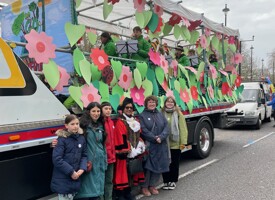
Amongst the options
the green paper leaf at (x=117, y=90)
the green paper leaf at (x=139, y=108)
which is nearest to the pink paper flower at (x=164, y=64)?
the green paper leaf at (x=139, y=108)

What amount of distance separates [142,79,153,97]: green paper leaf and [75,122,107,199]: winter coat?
1.48m

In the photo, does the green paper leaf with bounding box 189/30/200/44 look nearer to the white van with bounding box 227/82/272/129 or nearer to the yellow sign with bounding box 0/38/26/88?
the yellow sign with bounding box 0/38/26/88

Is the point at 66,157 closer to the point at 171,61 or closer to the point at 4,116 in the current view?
the point at 4,116

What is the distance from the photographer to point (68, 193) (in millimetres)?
3576

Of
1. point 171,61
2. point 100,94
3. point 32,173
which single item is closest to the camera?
point 32,173

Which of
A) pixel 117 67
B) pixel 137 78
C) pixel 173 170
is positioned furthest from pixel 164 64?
pixel 173 170

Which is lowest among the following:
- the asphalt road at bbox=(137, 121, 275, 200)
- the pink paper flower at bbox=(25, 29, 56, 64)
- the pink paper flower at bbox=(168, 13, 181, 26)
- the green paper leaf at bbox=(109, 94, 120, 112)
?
the asphalt road at bbox=(137, 121, 275, 200)

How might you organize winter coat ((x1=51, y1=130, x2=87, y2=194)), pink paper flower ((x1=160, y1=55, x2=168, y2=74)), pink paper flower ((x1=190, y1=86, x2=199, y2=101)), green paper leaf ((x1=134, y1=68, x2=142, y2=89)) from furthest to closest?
pink paper flower ((x1=190, y1=86, x2=199, y2=101)) < pink paper flower ((x1=160, y1=55, x2=168, y2=74)) < green paper leaf ((x1=134, y1=68, x2=142, y2=89)) < winter coat ((x1=51, y1=130, x2=87, y2=194))

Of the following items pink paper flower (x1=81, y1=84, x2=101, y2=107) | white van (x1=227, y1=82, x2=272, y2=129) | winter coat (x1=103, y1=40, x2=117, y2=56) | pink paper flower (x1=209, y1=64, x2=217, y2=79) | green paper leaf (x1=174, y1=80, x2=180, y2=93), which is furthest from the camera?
white van (x1=227, y1=82, x2=272, y2=129)

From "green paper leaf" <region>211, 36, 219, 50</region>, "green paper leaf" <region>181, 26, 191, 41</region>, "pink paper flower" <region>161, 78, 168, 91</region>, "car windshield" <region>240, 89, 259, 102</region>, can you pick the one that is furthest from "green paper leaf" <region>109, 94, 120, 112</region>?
"car windshield" <region>240, 89, 259, 102</region>

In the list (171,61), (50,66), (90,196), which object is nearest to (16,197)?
(90,196)

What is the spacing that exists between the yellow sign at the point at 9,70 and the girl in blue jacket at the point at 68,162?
0.65 metres

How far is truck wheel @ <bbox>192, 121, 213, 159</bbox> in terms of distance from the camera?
7.29 metres

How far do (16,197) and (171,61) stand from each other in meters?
3.79
